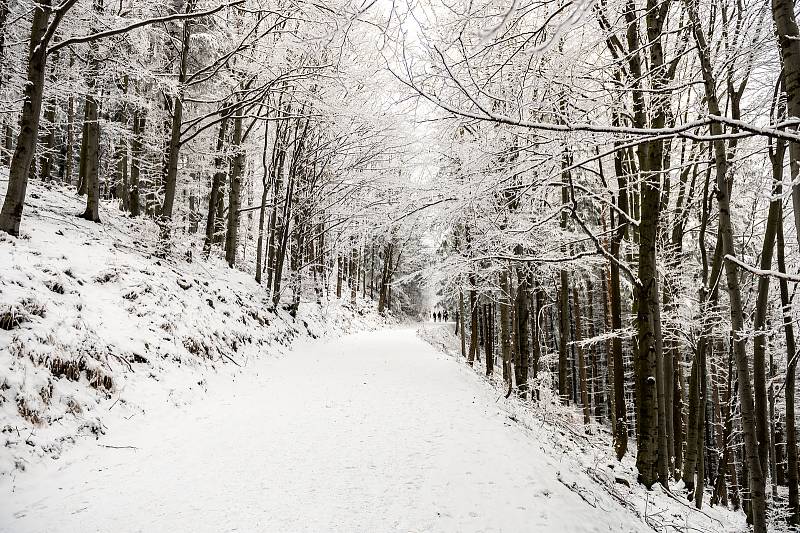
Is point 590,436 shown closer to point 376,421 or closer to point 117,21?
point 376,421

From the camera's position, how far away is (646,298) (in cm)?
607

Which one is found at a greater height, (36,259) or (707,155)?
(707,155)

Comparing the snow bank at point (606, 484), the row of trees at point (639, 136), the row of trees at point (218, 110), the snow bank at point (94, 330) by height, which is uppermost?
the row of trees at point (218, 110)

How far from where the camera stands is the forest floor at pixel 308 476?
304cm

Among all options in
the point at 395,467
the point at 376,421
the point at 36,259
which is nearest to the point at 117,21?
the point at 36,259

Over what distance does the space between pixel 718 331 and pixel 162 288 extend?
12.9 m

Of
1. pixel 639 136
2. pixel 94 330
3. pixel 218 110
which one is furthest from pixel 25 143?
pixel 639 136

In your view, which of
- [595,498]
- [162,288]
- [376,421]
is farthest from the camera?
[162,288]

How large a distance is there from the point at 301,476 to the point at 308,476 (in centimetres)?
7

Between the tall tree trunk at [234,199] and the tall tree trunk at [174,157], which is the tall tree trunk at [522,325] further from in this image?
the tall tree trunk at [234,199]

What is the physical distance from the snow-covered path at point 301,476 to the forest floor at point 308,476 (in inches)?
0.6

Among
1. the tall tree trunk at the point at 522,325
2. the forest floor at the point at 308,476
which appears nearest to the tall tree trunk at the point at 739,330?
the forest floor at the point at 308,476

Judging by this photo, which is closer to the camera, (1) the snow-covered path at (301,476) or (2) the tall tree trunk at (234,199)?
(1) the snow-covered path at (301,476)

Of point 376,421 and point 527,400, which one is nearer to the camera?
point 376,421
